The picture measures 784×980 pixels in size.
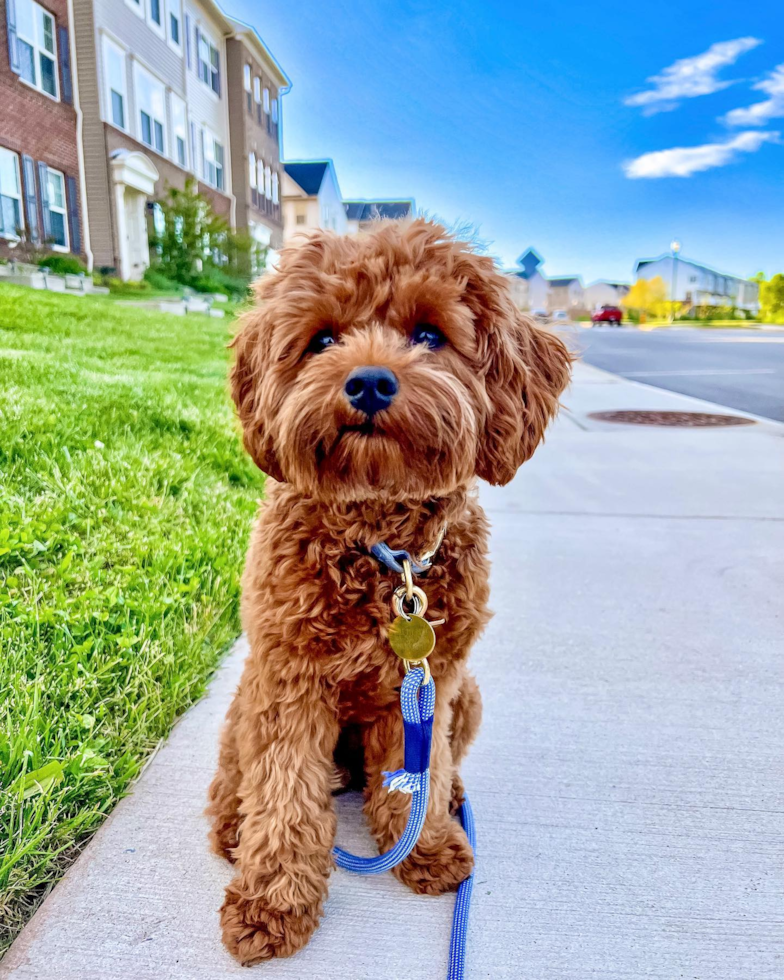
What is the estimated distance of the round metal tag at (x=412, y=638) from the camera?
1.64 metres

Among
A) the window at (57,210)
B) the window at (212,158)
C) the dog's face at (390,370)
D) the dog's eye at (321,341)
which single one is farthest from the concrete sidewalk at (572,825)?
the window at (212,158)

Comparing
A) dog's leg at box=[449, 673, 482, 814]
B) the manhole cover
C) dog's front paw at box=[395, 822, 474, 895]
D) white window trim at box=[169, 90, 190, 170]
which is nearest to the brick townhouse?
white window trim at box=[169, 90, 190, 170]

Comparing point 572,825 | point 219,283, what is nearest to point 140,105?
point 219,283

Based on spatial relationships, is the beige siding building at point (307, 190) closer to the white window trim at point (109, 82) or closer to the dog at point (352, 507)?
the white window trim at point (109, 82)

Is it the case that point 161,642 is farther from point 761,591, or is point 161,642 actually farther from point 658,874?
point 761,591

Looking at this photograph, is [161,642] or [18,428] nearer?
[161,642]

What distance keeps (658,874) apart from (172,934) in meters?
1.20

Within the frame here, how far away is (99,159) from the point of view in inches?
372

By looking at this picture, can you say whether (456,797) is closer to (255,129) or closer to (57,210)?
(57,210)

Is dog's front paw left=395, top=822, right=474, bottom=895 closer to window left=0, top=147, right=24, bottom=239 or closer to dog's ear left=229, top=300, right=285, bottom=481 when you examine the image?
dog's ear left=229, top=300, right=285, bottom=481

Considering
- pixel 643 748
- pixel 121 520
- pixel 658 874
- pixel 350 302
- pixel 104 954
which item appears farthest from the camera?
pixel 121 520

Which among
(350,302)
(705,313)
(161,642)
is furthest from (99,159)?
(705,313)

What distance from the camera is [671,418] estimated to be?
866cm

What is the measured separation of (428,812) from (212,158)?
15.6m
